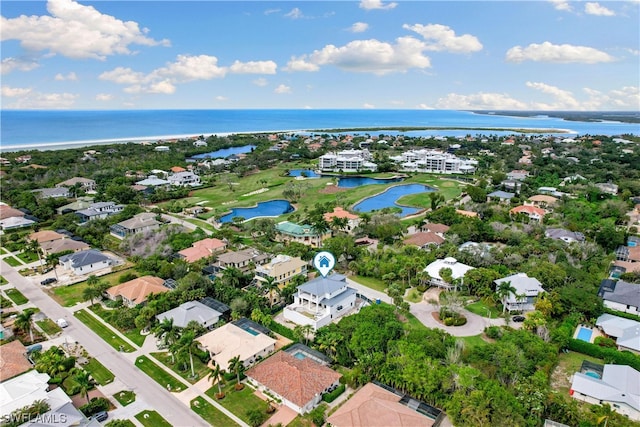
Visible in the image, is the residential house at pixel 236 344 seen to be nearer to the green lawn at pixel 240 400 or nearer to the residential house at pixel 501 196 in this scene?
the green lawn at pixel 240 400

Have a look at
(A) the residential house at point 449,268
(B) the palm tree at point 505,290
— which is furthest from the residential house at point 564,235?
(B) the palm tree at point 505,290

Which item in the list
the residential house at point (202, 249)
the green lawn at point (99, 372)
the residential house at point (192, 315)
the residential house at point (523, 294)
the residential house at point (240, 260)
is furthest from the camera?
the residential house at point (202, 249)

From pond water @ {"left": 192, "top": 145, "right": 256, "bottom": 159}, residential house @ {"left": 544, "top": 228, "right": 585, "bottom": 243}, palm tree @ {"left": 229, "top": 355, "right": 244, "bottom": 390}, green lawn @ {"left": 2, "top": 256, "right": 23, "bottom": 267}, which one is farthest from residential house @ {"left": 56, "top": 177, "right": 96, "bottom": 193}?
residential house @ {"left": 544, "top": 228, "right": 585, "bottom": 243}

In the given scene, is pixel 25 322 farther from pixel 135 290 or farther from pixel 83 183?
pixel 83 183

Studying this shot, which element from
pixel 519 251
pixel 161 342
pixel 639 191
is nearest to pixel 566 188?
pixel 639 191

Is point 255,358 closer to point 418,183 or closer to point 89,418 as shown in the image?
point 89,418

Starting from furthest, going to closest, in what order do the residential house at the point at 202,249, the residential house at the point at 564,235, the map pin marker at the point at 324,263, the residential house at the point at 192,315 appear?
the residential house at the point at 564,235 → the residential house at the point at 202,249 → the map pin marker at the point at 324,263 → the residential house at the point at 192,315
